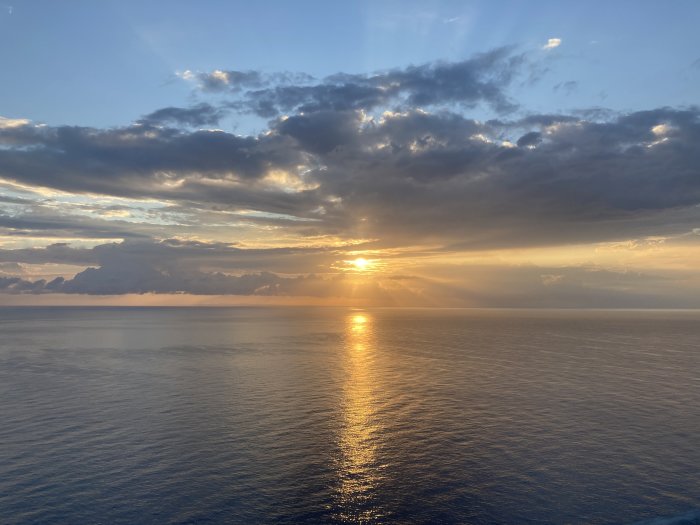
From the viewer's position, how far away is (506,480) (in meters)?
46.9

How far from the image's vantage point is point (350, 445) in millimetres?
58000

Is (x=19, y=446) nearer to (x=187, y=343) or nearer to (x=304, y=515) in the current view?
(x=304, y=515)

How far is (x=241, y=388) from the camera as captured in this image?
93.1m

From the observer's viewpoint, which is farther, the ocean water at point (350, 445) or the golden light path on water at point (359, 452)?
the golden light path on water at point (359, 452)

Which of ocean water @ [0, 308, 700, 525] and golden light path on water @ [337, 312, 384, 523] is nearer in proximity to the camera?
ocean water @ [0, 308, 700, 525]

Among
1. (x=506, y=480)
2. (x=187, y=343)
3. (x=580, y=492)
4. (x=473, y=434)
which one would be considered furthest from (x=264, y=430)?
(x=187, y=343)

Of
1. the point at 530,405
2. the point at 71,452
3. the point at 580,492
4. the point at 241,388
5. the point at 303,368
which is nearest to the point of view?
the point at 580,492

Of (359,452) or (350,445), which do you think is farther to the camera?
(350,445)

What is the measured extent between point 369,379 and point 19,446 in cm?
6654

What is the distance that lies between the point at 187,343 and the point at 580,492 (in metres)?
172

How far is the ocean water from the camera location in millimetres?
41531

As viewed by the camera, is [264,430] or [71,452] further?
[264,430]

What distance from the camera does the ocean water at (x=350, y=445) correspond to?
41.5 meters

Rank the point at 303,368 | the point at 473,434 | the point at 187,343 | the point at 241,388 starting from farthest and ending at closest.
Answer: the point at 187,343 → the point at 303,368 → the point at 241,388 → the point at 473,434
